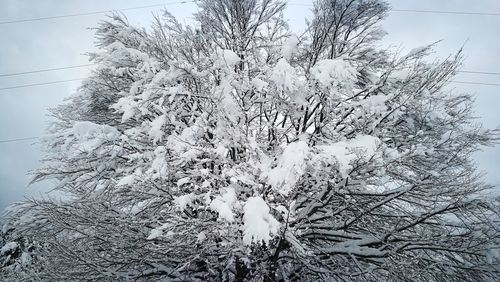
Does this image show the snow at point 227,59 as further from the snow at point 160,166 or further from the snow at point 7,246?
the snow at point 7,246

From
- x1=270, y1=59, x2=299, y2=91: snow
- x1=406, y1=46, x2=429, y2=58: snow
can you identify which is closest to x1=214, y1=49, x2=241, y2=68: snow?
x1=270, y1=59, x2=299, y2=91: snow

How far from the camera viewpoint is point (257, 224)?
123 inches

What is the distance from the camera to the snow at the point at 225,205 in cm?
326

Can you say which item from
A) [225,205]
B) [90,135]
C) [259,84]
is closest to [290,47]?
[259,84]

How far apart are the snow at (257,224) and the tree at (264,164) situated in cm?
2

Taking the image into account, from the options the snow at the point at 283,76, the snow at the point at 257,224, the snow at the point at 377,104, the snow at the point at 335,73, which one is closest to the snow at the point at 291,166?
the snow at the point at 257,224

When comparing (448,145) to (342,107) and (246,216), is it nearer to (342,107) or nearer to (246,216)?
(342,107)

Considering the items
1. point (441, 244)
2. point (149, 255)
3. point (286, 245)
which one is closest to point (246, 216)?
point (286, 245)

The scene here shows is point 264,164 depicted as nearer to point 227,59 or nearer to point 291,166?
point 291,166

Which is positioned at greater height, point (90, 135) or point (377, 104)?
point (90, 135)

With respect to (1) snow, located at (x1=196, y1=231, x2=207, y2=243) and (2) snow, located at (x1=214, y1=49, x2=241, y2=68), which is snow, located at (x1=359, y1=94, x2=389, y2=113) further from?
(1) snow, located at (x1=196, y1=231, x2=207, y2=243)

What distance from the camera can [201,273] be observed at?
16.5 ft

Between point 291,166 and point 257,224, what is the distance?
2.29 ft

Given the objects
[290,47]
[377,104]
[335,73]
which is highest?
[290,47]
